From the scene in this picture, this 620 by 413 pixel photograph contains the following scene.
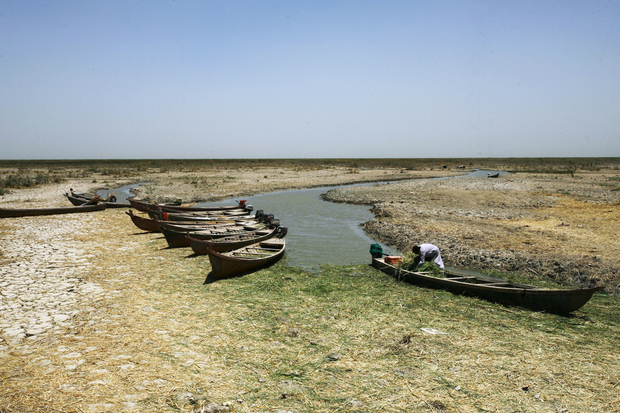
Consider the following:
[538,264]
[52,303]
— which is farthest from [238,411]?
[538,264]

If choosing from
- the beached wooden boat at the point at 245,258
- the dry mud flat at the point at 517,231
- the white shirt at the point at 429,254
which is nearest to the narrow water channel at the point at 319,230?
the beached wooden boat at the point at 245,258

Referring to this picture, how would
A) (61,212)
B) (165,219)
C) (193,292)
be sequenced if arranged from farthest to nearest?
(61,212)
(165,219)
(193,292)

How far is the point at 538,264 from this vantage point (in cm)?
1345

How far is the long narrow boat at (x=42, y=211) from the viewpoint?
20906 mm

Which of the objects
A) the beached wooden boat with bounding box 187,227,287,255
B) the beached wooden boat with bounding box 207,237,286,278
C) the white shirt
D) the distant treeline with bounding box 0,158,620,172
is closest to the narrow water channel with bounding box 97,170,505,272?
the beached wooden boat with bounding box 207,237,286,278

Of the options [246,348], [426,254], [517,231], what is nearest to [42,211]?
[246,348]

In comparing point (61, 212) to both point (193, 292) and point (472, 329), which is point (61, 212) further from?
point (472, 329)

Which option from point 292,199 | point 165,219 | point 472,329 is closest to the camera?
point 472,329

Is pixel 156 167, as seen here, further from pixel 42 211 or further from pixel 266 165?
pixel 42 211

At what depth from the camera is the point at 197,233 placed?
15.5 metres

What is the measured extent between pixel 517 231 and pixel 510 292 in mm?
10566

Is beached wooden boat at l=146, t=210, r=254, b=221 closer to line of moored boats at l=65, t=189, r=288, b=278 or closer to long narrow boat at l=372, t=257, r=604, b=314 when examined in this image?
line of moored boats at l=65, t=189, r=288, b=278

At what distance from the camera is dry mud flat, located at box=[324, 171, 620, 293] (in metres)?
13.3

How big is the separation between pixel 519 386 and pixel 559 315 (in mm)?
4202
